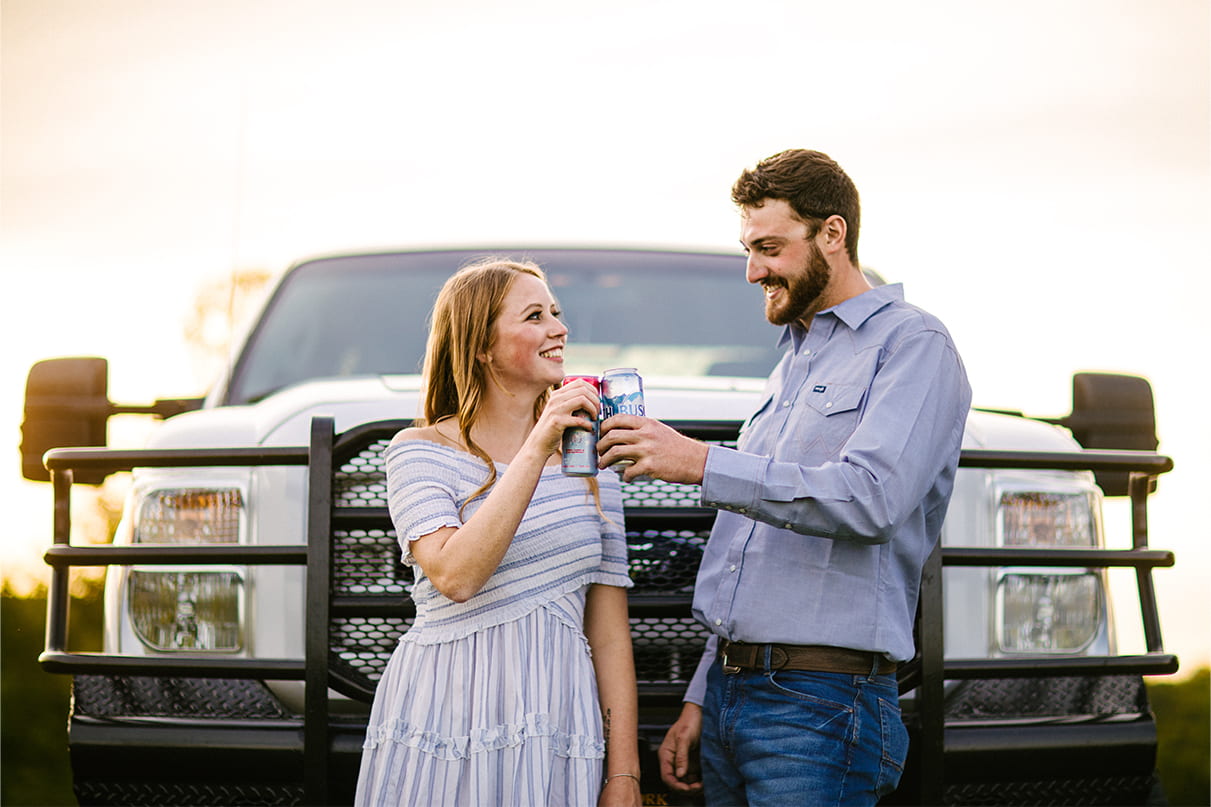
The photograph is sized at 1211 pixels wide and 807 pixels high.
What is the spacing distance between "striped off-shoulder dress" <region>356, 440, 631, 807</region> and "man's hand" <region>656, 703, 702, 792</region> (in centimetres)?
27

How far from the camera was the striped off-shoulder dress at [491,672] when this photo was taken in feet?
8.29

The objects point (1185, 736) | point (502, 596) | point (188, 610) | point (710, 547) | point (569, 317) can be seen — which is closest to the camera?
point (502, 596)

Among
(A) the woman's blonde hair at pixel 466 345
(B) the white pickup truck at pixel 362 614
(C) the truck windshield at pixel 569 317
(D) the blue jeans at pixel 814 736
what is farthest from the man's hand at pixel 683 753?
(C) the truck windshield at pixel 569 317

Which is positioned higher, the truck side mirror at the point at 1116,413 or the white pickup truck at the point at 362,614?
the truck side mirror at the point at 1116,413

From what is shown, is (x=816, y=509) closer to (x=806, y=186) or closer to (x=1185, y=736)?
(x=806, y=186)

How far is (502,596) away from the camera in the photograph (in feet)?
8.50

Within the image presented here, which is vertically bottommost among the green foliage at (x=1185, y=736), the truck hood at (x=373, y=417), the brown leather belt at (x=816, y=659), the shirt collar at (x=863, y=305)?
the green foliage at (x=1185, y=736)

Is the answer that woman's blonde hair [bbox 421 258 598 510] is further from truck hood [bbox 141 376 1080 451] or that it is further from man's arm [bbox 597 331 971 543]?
man's arm [bbox 597 331 971 543]

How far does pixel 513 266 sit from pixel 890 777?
1318 millimetres

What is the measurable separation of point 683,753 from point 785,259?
1.11 metres

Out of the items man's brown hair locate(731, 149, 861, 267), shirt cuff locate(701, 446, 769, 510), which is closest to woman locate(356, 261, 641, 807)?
shirt cuff locate(701, 446, 769, 510)

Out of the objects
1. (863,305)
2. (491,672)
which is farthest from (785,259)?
(491,672)

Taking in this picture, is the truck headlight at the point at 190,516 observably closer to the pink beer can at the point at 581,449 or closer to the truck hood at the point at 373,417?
the truck hood at the point at 373,417

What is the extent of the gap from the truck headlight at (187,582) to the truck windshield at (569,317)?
947 mm
